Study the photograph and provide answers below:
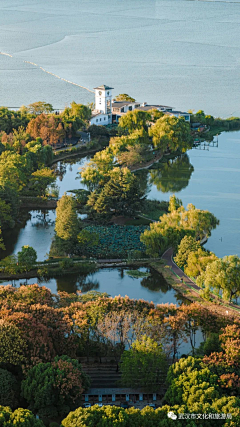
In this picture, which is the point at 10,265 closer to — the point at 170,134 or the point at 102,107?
the point at 170,134

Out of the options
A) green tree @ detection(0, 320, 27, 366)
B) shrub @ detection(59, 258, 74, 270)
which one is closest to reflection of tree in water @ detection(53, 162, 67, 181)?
shrub @ detection(59, 258, 74, 270)

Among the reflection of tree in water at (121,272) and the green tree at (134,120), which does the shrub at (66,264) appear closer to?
the reflection of tree in water at (121,272)

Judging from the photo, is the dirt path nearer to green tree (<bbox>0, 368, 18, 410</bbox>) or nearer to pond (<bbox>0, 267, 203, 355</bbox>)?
pond (<bbox>0, 267, 203, 355</bbox>)

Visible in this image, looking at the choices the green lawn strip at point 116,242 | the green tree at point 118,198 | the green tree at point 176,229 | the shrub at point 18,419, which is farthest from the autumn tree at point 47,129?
the shrub at point 18,419

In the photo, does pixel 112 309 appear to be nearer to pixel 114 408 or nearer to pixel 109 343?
pixel 109 343

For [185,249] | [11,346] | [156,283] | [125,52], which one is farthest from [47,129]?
[125,52]

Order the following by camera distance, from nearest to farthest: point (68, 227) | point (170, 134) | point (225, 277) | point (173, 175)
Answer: point (225, 277) < point (68, 227) < point (173, 175) < point (170, 134)

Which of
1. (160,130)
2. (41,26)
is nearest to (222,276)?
(160,130)
